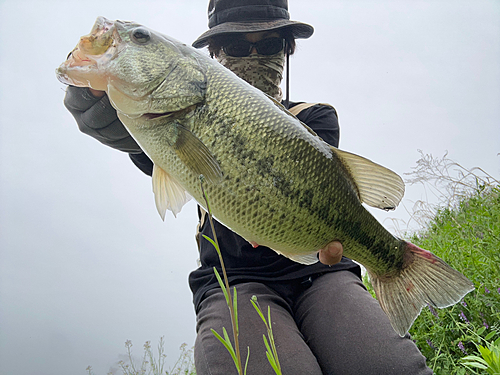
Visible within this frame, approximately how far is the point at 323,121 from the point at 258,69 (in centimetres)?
60

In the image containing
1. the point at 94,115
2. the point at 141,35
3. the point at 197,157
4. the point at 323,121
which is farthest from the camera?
the point at 323,121

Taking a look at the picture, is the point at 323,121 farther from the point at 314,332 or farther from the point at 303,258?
the point at 314,332

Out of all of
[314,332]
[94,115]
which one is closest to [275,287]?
[314,332]

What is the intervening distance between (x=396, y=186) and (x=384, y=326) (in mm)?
750

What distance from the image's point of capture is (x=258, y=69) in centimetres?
254

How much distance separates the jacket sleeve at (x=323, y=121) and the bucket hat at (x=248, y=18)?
627 mm

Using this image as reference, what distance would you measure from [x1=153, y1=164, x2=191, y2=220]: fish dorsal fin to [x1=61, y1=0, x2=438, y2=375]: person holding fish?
0.39m

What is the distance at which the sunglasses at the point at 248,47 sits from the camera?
2.56 metres

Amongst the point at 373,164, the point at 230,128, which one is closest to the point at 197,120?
the point at 230,128

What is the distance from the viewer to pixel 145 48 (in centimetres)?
154

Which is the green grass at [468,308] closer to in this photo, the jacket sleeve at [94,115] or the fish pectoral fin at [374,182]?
the fish pectoral fin at [374,182]

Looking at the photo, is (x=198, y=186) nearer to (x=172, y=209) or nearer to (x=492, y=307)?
(x=172, y=209)

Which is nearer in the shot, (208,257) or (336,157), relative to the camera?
(336,157)

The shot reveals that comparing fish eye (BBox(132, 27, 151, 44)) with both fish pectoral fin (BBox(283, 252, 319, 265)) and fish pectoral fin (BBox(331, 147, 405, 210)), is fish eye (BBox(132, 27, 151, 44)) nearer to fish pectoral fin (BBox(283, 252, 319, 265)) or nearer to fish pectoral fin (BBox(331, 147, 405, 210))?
fish pectoral fin (BBox(331, 147, 405, 210))
